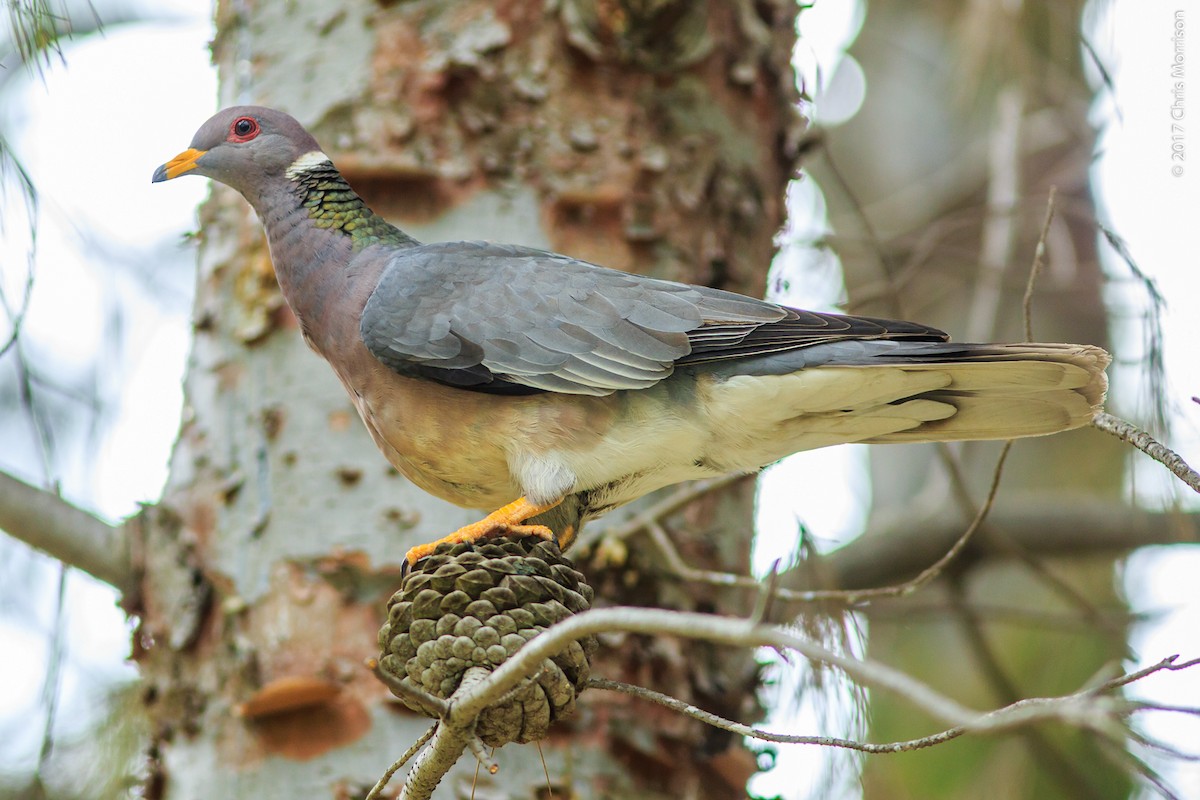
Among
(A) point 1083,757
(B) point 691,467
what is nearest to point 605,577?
(B) point 691,467

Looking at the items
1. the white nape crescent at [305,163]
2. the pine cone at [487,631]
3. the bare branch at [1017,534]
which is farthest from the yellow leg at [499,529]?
the bare branch at [1017,534]

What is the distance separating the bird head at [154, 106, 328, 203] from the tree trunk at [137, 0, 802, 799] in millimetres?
428

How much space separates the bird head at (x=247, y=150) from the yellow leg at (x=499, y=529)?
3.41ft

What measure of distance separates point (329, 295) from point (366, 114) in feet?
2.63

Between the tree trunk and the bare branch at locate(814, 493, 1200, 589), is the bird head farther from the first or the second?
the bare branch at locate(814, 493, 1200, 589)

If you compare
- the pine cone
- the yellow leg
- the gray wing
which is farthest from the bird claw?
the gray wing

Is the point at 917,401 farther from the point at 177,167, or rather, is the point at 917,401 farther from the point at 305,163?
the point at 177,167

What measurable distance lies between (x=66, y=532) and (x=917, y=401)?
216cm

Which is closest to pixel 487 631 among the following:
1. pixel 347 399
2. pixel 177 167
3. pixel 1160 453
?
pixel 1160 453

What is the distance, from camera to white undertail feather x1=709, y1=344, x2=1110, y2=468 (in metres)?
2.40

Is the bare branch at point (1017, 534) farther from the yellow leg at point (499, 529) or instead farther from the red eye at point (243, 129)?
the red eye at point (243, 129)

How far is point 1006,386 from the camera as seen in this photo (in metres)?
2.52

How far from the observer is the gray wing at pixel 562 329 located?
2648mm

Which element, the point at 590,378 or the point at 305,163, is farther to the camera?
the point at 305,163
